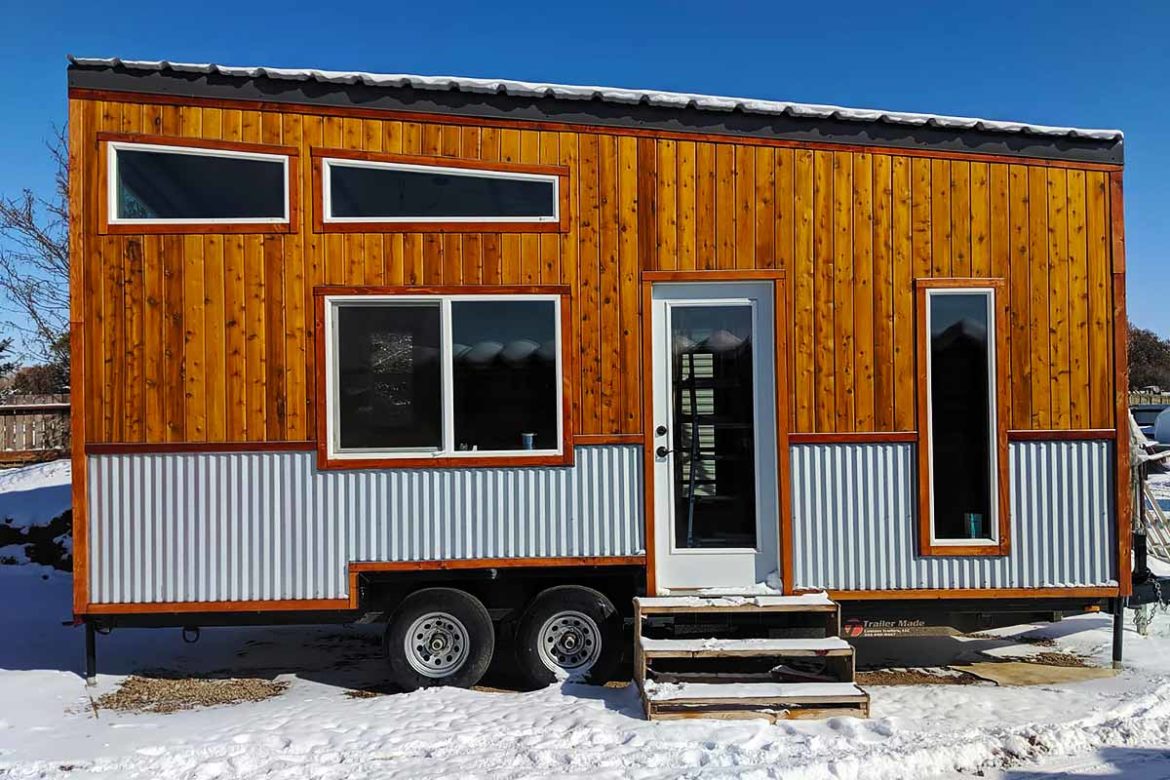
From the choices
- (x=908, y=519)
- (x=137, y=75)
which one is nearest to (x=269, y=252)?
(x=137, y=75)

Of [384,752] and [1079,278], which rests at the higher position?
[1079,278]

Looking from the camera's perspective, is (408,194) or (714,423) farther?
(714,423)

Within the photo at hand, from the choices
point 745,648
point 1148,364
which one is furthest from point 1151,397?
point 745,648

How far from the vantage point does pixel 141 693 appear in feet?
18.3

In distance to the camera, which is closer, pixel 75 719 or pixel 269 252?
pixel 75 719

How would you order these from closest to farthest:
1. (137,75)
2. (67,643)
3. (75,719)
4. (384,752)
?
(384,752) → (75,719) → (137,75) → (67,643)

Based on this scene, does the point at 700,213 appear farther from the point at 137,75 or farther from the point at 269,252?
the point at 137,75

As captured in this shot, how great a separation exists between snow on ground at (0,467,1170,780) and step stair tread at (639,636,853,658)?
13.0 inches

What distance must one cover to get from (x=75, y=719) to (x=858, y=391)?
505 centimetres

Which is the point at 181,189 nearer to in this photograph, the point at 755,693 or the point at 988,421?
the point at 755,693

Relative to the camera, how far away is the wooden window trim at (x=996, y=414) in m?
5.71

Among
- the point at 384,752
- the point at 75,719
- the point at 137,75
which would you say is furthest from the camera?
the point at 137,75

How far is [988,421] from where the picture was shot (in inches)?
227

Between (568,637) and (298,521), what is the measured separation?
6.09 feet
